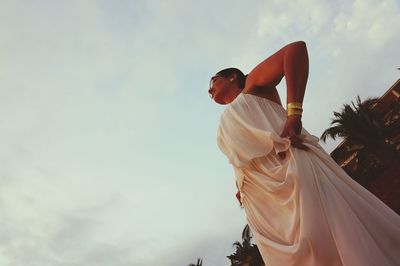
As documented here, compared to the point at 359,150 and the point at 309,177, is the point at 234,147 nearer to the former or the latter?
the point at 309,177

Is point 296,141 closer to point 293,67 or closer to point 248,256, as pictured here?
point 293,67

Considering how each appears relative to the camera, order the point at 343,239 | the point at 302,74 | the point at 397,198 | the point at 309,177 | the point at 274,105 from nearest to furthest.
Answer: the point at 343,239 < the point at 309,177 < the point at 302,74 < the point at 274,105 < the point at 397,198

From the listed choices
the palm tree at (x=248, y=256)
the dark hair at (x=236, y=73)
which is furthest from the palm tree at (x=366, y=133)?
the dark hair at (x=236, y=73)

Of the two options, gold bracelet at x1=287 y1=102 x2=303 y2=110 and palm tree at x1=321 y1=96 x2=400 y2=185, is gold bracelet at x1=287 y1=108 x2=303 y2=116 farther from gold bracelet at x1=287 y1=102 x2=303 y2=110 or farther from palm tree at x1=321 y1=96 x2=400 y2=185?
palm tree at x1=321 y1=96 x2=400 y2=185

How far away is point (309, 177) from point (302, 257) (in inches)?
17.0

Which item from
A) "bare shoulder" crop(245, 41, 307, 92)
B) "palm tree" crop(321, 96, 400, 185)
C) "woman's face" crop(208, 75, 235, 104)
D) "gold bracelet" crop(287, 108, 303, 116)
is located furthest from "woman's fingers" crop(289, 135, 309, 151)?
"palm tree" crop(321, 96, 400, 185)

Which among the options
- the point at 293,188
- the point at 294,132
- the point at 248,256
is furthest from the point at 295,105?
the point at 248,256

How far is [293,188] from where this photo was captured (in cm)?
201

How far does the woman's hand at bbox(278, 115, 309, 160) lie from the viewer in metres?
2.14

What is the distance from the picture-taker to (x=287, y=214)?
2062mm

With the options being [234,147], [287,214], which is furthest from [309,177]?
[234,147]

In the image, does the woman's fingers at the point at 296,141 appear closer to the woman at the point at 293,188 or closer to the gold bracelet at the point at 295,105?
the woman at the point at 293,188

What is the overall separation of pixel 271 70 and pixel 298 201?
3.12 ft

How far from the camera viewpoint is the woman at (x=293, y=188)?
1768 millimetres
